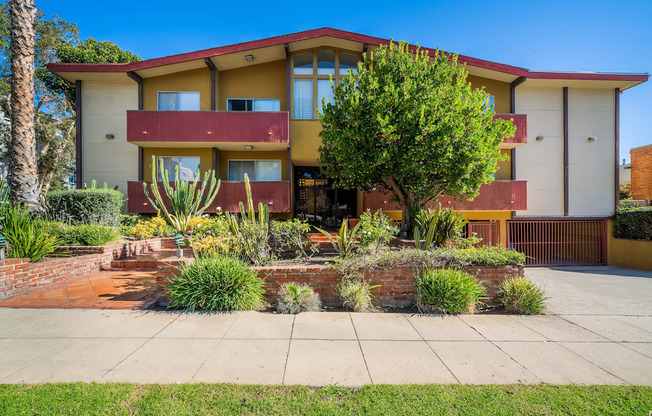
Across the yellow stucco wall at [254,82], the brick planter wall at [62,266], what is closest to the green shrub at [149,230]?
the brick planter wall at [62,266]

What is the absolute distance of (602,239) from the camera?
13.5 metres

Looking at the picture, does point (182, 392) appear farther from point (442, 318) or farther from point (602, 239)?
point (602, 239)

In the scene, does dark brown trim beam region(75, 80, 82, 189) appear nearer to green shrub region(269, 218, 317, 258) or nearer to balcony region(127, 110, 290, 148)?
balcony region(127, 110, 290, 148)

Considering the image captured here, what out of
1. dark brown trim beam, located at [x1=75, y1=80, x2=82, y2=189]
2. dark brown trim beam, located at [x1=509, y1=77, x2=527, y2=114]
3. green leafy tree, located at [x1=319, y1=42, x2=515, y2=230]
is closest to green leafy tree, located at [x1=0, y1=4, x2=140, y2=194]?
dark brown trim beam, located at [x1=75, y1=80, x2=82, y2=189]

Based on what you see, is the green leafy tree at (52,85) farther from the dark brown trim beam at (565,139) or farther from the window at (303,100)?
the dark brown trim beam at (565,139)

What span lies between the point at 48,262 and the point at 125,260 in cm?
194

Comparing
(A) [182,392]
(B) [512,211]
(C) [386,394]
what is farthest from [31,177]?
(B) [512,211]

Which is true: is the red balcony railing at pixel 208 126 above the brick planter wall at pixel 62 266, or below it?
above

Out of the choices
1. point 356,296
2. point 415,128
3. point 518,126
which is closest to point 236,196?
point 415,128

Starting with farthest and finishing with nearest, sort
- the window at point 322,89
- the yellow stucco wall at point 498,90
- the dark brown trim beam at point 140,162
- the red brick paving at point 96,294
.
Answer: the yellow stucco wall at point 498,90
the window at point 322,89
the dark brown trim beam at point 140,162
the red brick paving at point 96,294

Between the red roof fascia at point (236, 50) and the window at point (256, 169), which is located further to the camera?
the window at point (256, 169)

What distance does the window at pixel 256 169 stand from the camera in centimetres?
1390

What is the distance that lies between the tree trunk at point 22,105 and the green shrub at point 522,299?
39.7 feet

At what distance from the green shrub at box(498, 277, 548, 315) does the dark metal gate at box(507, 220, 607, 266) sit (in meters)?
8.52
